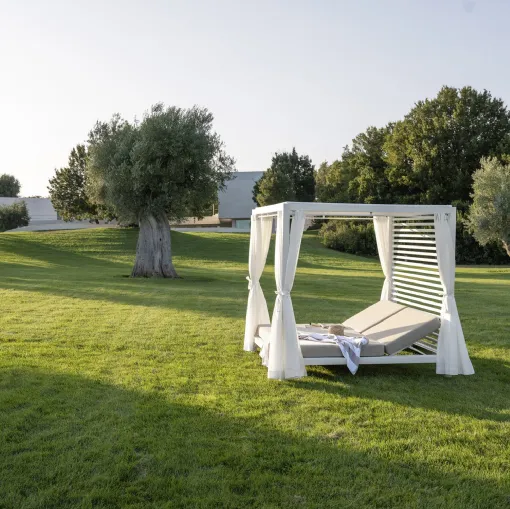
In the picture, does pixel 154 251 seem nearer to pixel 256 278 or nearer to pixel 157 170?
pixel 157 170

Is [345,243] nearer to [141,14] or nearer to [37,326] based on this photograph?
[141,14]

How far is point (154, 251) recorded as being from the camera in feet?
83.1

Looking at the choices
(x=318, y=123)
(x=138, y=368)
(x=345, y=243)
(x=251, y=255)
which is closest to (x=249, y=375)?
(x=138, y=368)

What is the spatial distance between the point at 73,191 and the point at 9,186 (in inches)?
2394

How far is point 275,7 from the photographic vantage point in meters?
14.7

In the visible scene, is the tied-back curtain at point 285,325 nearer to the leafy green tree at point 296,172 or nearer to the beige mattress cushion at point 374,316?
the beige mattress cushion at point 374,316

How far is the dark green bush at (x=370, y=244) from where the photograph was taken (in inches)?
1719

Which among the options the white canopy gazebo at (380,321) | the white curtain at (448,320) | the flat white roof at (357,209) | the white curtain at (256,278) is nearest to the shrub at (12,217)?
the white curtain at (256,278)

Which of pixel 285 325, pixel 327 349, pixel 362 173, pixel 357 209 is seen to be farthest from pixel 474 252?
pixel 285 325

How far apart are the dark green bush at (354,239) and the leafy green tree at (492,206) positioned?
12.5 m

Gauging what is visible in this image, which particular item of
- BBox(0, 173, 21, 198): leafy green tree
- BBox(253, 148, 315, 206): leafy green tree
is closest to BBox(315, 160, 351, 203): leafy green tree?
BBox(253, 148, 315, 206): leafy green tree

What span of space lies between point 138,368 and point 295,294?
10.8 meters

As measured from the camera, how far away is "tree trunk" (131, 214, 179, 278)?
2520cm

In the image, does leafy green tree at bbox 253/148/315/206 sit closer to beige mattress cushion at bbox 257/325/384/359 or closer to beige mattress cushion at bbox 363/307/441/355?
beige mattress cushion at bbox 363/307/441/355
